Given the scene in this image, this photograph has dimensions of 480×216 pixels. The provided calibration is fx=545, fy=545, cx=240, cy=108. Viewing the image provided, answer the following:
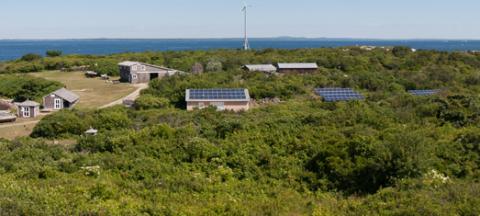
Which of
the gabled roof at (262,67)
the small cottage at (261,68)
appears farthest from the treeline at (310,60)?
the gabled roof at (262,67)

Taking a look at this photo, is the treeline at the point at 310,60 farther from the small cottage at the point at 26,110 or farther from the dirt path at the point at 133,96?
the small cottage at the point at 26,110

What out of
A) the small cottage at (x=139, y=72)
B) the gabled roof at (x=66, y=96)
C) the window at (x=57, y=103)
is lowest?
the window at (x=57, y=103)

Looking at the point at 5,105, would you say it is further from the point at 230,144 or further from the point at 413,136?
the point at 413,136

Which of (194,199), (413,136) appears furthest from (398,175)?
(194,199)

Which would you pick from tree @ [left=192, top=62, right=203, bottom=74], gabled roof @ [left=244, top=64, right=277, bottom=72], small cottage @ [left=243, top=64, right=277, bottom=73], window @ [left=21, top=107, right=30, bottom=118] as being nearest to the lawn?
window @ [left=21, top=107, right=30, bottom=118]

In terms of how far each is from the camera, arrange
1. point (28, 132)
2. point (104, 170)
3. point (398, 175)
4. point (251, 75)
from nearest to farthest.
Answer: point (398, 175) < point (104, 170) < point (28, 132) < point (251, 75)

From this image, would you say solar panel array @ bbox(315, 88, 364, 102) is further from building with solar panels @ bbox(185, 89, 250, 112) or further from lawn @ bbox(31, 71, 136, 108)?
lawn @ bbox(31, 71, 136, 108)

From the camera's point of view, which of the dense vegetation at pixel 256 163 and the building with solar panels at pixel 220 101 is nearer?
the dense vegetation at pixel 256 163
